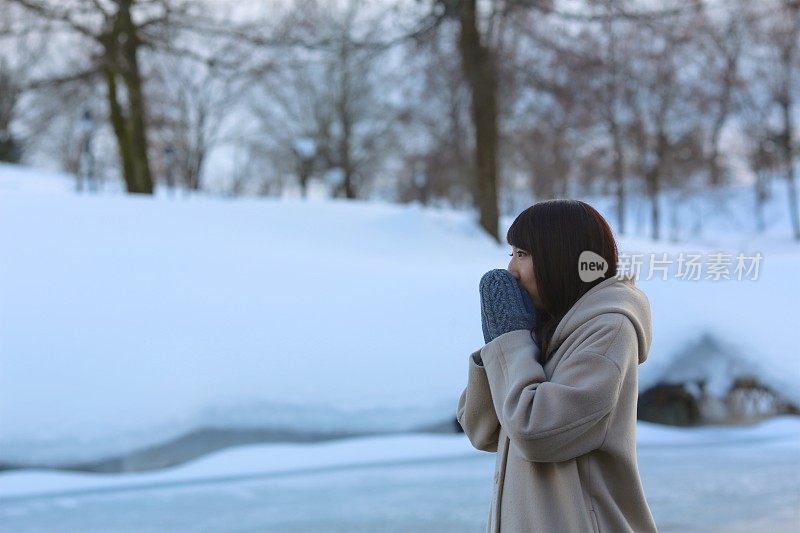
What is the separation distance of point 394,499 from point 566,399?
3.88 meters

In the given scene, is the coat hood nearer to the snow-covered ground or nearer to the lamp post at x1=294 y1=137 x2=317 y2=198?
the snow-covered ground

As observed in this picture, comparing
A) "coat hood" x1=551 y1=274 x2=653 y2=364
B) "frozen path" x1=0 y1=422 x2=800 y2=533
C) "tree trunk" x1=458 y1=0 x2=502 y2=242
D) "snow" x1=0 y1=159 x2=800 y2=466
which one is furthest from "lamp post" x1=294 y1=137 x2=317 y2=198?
"coat hood" x1=551 y1=274 x2=653 y2=364

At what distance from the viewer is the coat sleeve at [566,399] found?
1.70 meters

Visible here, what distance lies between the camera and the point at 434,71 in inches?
725

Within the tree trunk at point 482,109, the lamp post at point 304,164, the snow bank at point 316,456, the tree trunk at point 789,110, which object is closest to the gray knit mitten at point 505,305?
the snow bank at point 316,456

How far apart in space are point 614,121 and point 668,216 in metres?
13.0

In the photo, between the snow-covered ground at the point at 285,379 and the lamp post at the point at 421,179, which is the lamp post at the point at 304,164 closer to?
the lamp post at the point at 421,179

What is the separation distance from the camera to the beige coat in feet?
5.61

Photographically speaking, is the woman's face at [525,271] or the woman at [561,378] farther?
the woman's face at [525,271]

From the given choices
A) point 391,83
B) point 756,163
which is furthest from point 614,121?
point 391,83

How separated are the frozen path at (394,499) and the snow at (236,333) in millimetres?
442

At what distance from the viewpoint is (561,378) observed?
1.75 metres

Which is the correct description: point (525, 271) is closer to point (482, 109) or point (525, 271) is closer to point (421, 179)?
point (482, 109)

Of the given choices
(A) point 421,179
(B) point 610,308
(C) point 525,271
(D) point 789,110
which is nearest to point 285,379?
(C) point 525,271
